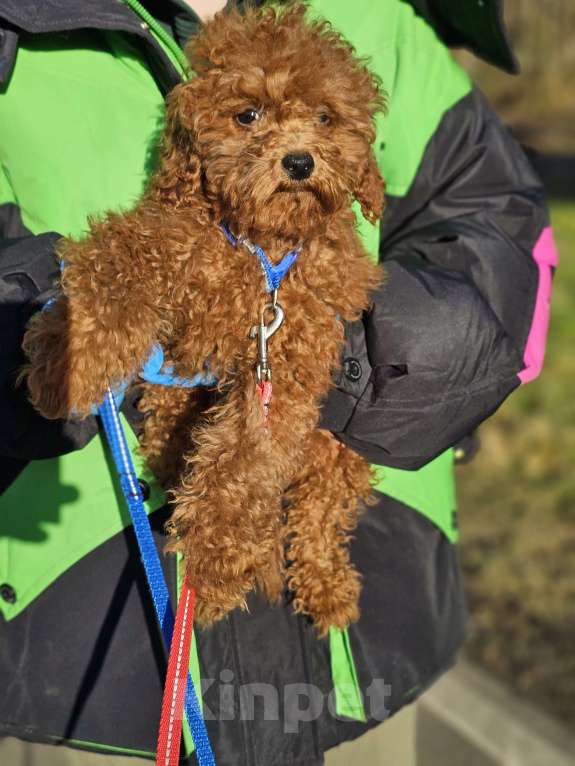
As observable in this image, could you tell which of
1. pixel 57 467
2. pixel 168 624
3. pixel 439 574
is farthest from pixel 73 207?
pixel 439 574

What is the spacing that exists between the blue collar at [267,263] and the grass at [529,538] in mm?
2714

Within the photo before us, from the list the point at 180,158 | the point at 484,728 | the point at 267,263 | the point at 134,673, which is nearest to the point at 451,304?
the point at 267,263

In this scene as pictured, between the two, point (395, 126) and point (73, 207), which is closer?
point (73, 207)

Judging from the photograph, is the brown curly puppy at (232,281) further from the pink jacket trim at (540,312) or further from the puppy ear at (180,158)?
the pink jacket trim at (540,312)

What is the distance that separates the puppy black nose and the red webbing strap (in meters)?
0.80

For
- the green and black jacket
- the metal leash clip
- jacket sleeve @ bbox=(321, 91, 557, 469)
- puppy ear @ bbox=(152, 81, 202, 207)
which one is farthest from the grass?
puppy ear @ bbox=(152, 81, 202, 207)

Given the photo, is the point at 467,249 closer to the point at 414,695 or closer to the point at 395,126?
the point at 395,126

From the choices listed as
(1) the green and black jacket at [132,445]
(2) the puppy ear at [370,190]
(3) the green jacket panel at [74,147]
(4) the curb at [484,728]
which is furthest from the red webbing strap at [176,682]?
(4) the curb at [484,728]

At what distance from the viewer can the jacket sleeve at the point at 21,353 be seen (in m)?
1.84

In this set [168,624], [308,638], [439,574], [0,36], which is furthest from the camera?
[439,574]

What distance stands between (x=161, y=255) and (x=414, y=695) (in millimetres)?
1199

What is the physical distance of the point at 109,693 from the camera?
2012mm

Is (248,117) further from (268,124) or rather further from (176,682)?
(176,682)

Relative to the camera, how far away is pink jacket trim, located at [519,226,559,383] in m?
2.26
